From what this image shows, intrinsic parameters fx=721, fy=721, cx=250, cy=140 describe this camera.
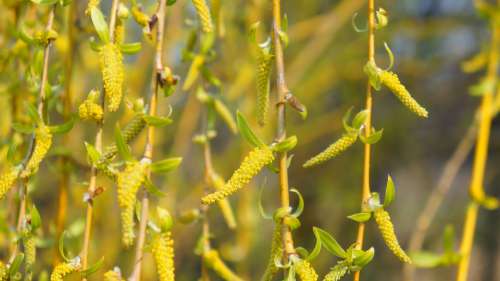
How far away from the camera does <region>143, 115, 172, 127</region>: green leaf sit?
0.57 meters

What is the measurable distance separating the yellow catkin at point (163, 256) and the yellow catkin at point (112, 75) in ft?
0.36

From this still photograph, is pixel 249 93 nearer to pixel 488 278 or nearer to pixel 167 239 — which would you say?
pixel 167 239

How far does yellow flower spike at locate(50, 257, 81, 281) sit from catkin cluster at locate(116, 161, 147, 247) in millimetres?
88

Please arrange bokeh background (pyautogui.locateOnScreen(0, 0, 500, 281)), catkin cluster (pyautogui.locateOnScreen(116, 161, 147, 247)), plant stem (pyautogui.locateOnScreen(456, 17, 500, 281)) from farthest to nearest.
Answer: bokeh background (pyautogui.locateOnScreen(0, 0, 500, 281))
plant stem (pyautogui.locateOnScreen(456, 17, 500, 281))
catkin cluster (pyautogui.locateOnScreen(116, 161, 147, 247))

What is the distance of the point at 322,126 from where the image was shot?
194 centimetres

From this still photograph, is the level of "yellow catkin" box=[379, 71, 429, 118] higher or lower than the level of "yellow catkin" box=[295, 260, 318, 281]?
higher

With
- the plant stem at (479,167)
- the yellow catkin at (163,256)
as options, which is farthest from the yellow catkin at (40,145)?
the plant stem at (479,167)

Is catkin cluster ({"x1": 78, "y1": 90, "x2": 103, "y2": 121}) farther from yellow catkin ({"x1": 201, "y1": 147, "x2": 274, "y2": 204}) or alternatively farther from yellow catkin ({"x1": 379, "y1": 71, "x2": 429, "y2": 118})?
yellow catkin ({"x1": 379, "y1": 71, "x2": 429, "y2": 118})

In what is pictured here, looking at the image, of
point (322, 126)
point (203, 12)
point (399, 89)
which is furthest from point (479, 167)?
point (322, 126)

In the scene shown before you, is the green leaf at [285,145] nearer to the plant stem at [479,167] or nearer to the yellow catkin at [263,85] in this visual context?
the yellow catkin at [263,85]

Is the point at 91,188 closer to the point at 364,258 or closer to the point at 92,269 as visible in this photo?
the point at 92,269

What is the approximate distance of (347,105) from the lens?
2.09m

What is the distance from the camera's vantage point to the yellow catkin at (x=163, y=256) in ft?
1.79

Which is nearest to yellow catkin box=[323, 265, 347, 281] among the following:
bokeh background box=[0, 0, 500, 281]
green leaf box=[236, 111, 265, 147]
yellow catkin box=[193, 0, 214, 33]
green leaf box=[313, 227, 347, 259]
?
green leaf box=[313, 227, 347, 259]
